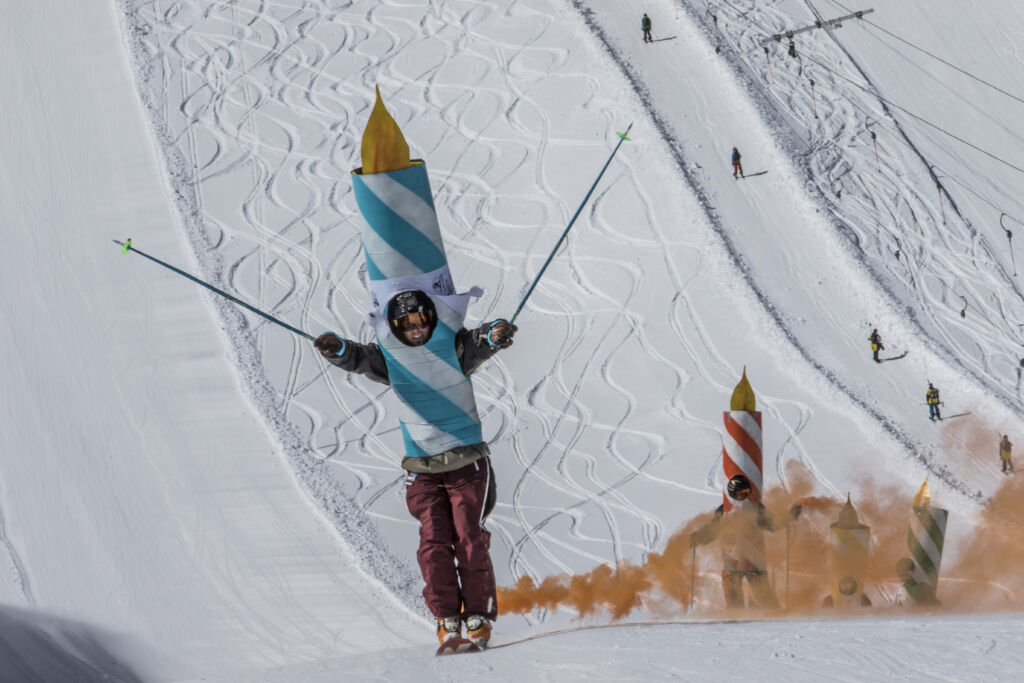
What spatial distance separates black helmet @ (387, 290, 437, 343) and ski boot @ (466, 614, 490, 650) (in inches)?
70.3

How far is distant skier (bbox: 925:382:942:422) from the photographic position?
1647 cm

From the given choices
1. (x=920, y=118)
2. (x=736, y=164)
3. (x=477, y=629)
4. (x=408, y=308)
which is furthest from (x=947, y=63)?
(x=477, y=629)

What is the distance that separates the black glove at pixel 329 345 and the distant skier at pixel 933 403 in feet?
36.1

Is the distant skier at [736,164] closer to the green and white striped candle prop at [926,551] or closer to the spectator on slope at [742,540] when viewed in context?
the spectator on slope at [742,540]

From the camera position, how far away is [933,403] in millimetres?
16469

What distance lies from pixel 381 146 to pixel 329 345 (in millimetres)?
1223

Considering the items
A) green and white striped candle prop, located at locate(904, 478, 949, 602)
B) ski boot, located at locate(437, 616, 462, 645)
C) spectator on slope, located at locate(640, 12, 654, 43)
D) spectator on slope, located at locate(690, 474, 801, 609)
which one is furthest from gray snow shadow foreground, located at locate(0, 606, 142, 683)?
spectator on slope, located at locate(640, 12, 654, 43)

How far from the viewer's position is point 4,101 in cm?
2369

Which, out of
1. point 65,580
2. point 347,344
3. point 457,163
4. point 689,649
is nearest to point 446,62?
point 457,163

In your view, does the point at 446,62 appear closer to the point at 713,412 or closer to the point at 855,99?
the point at 855,99

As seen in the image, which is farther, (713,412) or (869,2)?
(869,2)

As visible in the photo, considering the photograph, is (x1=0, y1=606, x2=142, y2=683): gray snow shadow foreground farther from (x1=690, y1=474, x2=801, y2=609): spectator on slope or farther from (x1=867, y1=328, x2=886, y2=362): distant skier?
(x1=867, y1=328, x2=886, y2=362): distant skier

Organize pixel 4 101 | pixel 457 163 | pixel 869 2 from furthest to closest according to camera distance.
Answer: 1. pixel 869 2
2. pixel 4 101
3. pixel 457 163

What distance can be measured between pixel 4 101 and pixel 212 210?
6.00m
